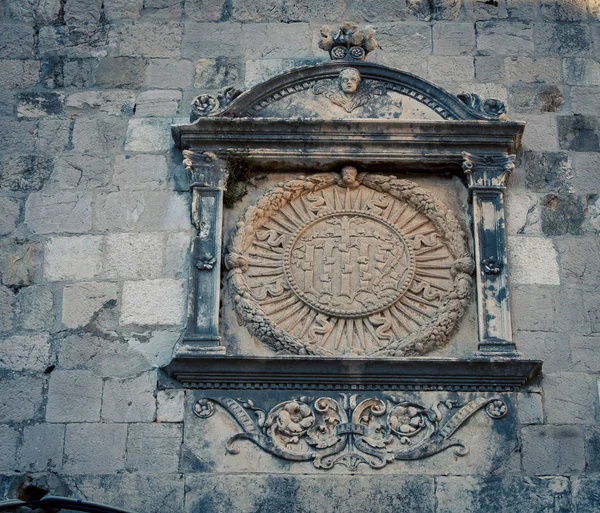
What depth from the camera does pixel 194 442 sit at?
7082 mm

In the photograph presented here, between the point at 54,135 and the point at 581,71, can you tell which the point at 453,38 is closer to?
the point at 581,71

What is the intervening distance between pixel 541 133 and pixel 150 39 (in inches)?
104

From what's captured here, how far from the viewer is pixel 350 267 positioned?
7.63m

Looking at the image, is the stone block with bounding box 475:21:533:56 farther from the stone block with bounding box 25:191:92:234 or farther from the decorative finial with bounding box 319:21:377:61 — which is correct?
the stone block with bounding box 25:191:92:234

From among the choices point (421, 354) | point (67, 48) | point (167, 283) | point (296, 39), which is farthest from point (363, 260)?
point (67, 48)

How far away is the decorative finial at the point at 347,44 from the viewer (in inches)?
321

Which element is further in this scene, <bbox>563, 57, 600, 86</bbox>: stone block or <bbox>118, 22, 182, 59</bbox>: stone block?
<bbox>118, 22, 182, 59</bbox>: stone block

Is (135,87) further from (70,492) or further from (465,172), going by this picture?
(70,492)

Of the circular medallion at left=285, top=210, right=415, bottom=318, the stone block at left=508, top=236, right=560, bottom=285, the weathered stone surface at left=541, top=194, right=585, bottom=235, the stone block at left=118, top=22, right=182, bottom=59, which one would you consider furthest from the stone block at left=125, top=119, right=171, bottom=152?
the weathered stone surface at left=541, top=194, right=585, bottom=235

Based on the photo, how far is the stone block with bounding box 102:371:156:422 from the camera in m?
7.17

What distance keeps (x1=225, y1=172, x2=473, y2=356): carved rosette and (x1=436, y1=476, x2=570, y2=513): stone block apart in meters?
0.84

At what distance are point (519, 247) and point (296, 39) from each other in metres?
2.07

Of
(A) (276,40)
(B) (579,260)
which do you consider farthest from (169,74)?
(B) (579,260)

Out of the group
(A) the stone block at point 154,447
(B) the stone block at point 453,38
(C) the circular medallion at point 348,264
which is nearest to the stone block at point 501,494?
(C) the circular medallion at point 348,264
